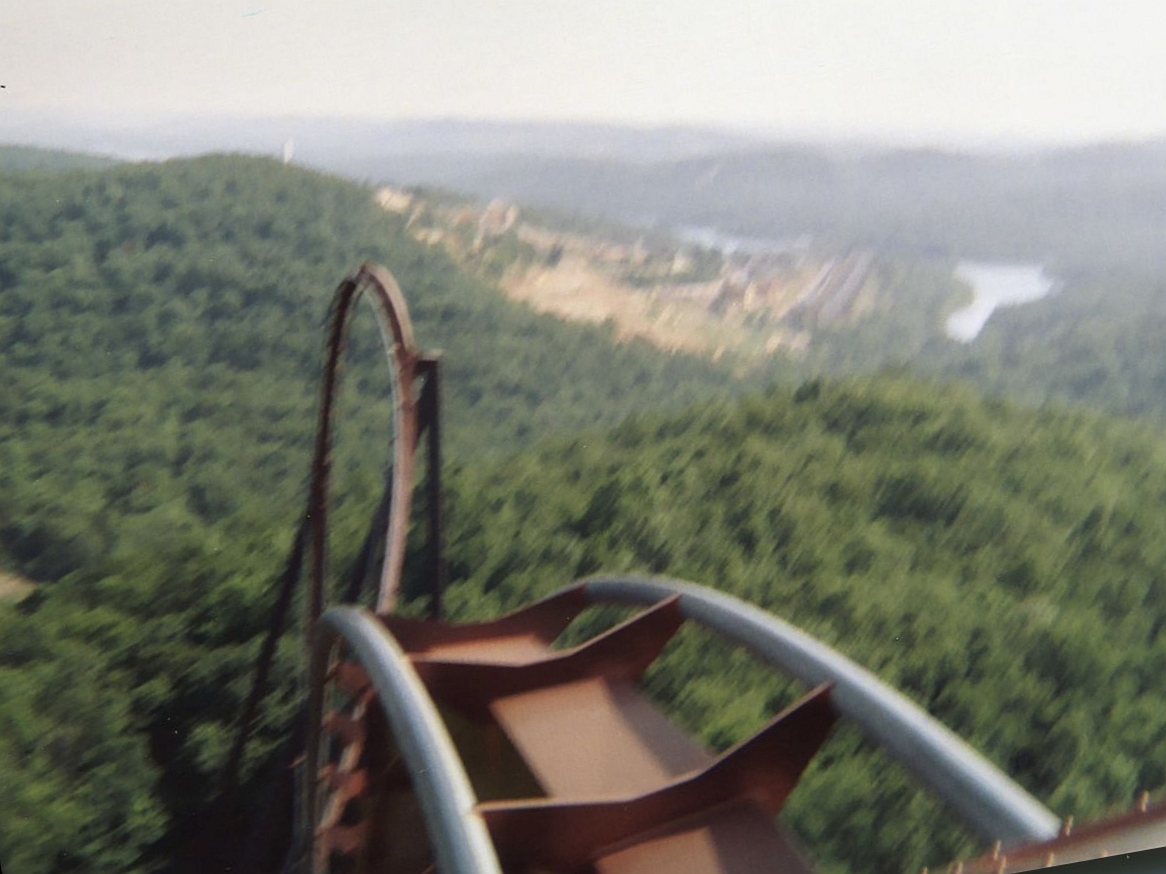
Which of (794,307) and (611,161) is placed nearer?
(611,161)

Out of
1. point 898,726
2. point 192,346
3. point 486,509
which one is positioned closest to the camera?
point 898,726

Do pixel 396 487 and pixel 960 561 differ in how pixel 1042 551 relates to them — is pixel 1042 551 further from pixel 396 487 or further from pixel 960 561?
pixel 396 487

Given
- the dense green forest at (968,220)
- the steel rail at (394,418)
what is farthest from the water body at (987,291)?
the steel rail at (394,418)

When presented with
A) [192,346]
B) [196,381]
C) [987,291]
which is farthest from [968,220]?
[192,346]

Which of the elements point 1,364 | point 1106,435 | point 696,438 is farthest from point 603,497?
point 1,364

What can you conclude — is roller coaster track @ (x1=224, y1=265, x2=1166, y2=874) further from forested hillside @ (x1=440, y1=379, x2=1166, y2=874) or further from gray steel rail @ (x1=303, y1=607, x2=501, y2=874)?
forested hillside @ (x1=440, y1=379, x2=1166, y2=874)

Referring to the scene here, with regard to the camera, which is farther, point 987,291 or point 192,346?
point 192,346

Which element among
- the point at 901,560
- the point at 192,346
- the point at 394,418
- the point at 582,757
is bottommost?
the point at 192,346

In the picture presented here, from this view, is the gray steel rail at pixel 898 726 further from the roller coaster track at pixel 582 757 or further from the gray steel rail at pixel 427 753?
the gray steel rail at pixel 427 753

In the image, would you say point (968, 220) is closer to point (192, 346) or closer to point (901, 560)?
point (901, 560)
